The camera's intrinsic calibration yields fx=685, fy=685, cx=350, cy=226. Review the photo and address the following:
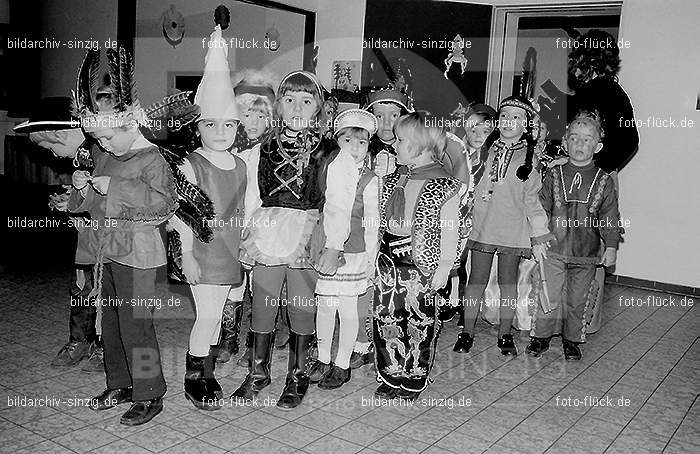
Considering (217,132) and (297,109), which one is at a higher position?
(297,109)

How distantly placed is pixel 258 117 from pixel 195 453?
1.53m

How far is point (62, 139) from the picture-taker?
2.97 metres

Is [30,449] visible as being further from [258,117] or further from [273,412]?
[258,117]

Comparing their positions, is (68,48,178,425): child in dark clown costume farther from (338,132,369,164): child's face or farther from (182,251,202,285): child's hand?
(338,132,369,164): child's face

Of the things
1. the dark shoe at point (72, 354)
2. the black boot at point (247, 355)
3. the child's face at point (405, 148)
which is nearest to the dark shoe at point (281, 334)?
the black boot at point (247, 355)

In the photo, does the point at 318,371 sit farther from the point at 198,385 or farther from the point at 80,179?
the point at 80,179

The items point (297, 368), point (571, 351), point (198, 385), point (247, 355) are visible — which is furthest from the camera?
point (571, 351)

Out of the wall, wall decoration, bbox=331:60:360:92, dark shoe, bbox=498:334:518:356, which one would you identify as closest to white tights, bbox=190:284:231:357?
dark shoe, bbox=498:334:518:356

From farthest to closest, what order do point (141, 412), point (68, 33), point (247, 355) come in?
point (68, 33), point (247, 355), point (141, 412)

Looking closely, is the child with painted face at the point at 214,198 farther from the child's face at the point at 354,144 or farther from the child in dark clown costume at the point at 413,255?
the child in dark clown costume at the point at 413,255

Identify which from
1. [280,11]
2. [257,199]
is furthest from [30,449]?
[280,11]

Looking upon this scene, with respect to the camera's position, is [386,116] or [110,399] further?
[386,116]

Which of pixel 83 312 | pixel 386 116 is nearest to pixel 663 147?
pixel 386 116

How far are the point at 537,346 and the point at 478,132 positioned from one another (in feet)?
4.20
